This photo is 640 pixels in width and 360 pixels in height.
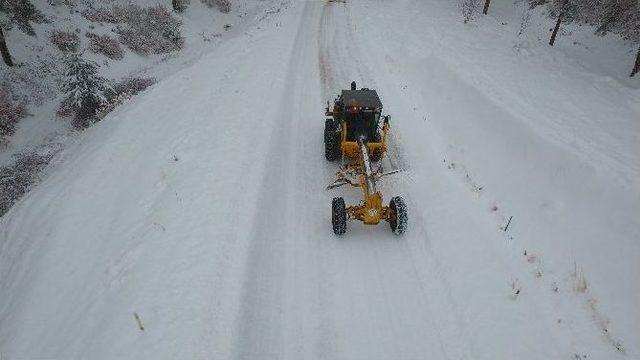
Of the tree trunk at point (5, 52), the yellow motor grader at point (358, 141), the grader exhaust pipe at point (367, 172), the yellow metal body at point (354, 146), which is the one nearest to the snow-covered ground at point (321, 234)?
the yellow motor grader at point (358, 141)

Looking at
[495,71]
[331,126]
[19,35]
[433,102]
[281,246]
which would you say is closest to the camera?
[281,246]

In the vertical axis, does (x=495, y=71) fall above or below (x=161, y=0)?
below

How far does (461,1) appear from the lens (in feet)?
110

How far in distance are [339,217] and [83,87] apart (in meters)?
16.7

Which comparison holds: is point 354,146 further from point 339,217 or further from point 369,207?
point 339,217

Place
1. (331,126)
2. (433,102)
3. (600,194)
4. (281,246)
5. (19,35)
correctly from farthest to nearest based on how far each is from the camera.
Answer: (19,35) → (433,102) → (331,126) → (600,194) → (281,246)

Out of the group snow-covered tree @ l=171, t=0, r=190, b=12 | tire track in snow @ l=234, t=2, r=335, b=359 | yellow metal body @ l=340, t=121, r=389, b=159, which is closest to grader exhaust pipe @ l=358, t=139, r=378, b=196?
yellow metal body @ l=340, t=121, r=389, b=159

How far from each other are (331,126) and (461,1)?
27.8 m

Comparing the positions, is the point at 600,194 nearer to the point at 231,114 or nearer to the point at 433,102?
the point at 433,102

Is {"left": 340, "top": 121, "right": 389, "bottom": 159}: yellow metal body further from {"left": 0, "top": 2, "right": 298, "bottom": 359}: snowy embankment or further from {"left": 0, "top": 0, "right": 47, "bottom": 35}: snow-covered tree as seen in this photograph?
{"left": 0, "top": 0, "right": 47, "bottom": 35}: snow-covered tree

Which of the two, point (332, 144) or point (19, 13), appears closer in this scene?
point (332, 144)

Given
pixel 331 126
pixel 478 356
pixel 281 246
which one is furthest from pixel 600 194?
pixel 281 246

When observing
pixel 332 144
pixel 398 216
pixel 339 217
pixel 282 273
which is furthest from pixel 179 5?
pixel 282 273

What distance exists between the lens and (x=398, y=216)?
865 cm
